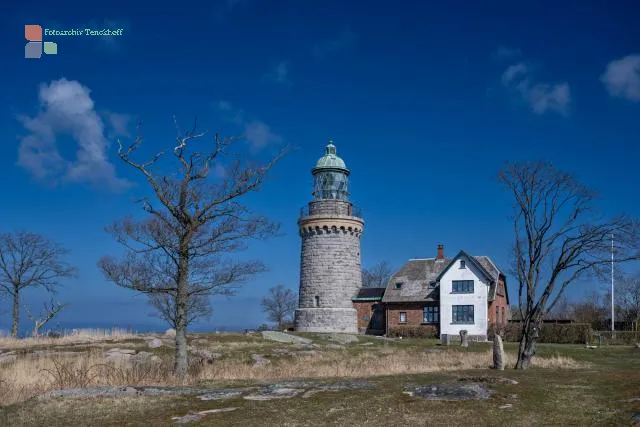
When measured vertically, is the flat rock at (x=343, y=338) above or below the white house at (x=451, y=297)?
below

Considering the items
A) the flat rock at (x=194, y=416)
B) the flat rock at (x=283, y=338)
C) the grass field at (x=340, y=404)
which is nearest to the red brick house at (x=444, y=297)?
the flat rock at (x=283, y=338)

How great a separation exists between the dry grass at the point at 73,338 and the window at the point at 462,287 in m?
26.4

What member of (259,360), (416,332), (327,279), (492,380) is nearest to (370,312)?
(416,332)

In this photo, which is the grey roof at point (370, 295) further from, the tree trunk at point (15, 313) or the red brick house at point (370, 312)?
the tree trunk at point (15, 313)

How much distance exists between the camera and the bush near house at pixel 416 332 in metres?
50.9

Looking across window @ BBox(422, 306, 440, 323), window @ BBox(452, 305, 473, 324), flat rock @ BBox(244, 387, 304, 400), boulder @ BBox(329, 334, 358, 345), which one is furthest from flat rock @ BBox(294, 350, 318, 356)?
window @ BBox(422, 306, 440, 323)

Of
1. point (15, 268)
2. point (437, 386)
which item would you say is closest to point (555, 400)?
point (437, 386)

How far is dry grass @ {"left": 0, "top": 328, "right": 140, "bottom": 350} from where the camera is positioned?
29.2 meters

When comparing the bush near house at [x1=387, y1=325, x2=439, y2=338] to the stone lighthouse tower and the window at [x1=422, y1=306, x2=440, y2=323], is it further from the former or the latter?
the stone lighthouse tower

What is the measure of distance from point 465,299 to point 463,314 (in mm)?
1236

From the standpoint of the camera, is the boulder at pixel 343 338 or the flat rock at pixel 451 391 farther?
the boulder at pixel 343 338

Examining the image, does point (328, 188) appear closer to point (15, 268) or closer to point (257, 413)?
point (15, 268)

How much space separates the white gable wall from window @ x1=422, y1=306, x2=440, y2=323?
1.06 metres

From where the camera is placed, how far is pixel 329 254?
167 ft
